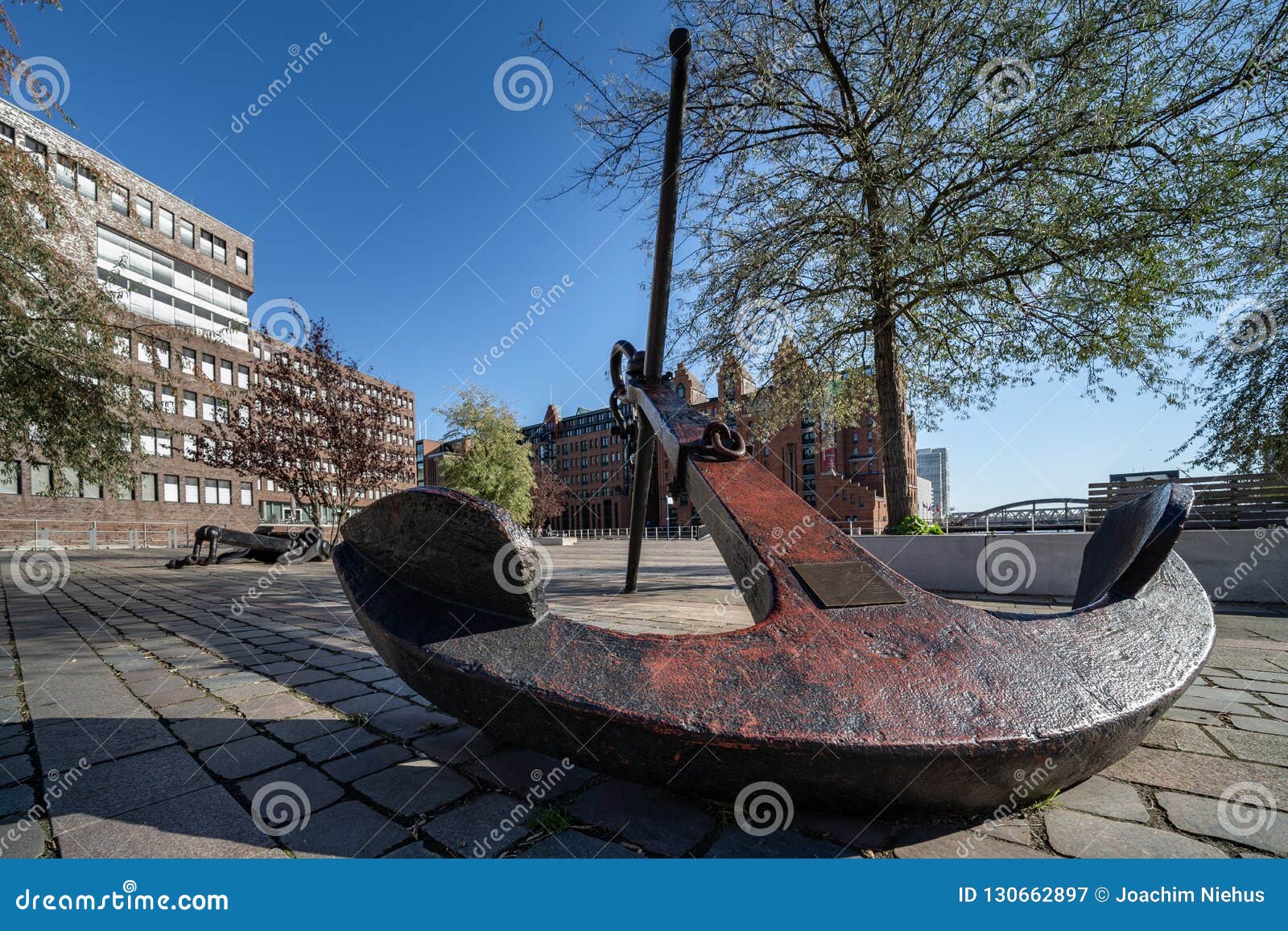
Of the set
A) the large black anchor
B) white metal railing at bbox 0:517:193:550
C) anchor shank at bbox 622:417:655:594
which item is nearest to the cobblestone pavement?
the large black anchor

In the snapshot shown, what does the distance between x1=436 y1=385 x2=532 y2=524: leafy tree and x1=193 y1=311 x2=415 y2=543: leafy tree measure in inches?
522

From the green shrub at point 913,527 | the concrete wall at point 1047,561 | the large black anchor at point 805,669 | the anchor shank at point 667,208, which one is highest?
the anchor shank at point 667,208

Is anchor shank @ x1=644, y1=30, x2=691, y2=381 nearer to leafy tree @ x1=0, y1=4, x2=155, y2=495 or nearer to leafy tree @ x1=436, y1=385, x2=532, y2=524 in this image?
leafy tree @ x1=0, y1=4, x2=155, y2=495

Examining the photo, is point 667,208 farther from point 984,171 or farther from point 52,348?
point 52,348

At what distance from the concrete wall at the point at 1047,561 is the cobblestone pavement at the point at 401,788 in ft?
10.8

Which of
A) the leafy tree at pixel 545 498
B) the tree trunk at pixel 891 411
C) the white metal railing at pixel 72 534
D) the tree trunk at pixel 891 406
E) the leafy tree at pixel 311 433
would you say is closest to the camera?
the tree trunk at pixel 891 406

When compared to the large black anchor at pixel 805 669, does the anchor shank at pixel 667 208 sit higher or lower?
higher

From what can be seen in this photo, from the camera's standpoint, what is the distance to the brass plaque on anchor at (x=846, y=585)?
1.68 meters

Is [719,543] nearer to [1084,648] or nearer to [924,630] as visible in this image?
[924,630]

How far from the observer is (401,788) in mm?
1726

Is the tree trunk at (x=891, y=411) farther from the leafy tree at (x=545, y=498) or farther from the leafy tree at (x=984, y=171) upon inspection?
the leafy tree at (x=545, y=498)

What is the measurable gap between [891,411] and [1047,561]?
273 cm

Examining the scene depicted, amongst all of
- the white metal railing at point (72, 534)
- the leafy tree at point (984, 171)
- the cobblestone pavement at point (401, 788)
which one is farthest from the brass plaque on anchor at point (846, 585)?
the white metal railing at point (72, 534)

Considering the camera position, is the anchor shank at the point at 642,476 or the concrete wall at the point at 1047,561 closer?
the anchor shank at the point at 642,476
